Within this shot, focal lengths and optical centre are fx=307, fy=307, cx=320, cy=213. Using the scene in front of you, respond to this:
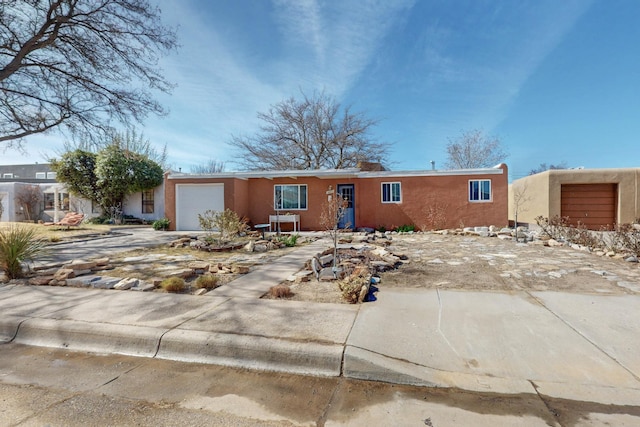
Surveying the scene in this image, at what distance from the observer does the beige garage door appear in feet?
48.4

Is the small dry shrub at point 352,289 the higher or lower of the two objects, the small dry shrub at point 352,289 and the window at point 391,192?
the lower

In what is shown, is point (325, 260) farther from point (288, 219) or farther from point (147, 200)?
point (147, 200)

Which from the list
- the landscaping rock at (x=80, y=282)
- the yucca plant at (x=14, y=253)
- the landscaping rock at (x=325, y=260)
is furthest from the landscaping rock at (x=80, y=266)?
the landscaping rock at (x=325, y=260)

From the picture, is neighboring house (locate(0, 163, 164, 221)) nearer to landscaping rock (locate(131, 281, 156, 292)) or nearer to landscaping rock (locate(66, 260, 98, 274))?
landscaping rock (locate(66, 260, 98, 274))

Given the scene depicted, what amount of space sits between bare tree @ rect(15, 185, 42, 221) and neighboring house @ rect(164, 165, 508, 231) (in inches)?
586

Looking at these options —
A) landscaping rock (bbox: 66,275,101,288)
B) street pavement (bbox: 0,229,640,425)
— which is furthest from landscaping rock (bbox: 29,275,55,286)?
street pavement (bbox: 0,229,640,425)

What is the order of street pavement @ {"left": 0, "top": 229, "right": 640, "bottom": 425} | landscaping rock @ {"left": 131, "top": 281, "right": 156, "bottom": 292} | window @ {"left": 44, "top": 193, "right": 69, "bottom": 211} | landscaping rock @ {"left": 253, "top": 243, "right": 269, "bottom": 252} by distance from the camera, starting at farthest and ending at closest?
window @ {"left": 44, "top": 193, "right": 69, "bottom": 211} < landscaping rock @ {"left": 253, "top": 243, "right": 269, "bottom": 252} < landscaping rock @ {"left": 131, "top": 281, "right": 156, "bottom": 292} < street pavement @ {"left": 0, "top": 229, "right": 640, "bottom": 425}

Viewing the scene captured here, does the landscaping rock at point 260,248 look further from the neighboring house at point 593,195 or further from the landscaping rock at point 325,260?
the neighboring house at point 593,195

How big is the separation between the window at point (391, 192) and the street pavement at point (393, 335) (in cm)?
1080

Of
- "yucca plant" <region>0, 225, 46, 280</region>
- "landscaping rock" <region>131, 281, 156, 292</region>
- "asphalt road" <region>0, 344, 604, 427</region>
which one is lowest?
"asphalt road" <region>0, 344, 604, 427</region>

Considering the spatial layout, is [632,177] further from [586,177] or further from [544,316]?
[544,316]

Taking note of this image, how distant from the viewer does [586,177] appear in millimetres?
14539

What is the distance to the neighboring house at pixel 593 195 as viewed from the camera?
46.8ft

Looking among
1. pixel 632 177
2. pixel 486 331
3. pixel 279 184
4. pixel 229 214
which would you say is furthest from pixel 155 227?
pixel 632 177
